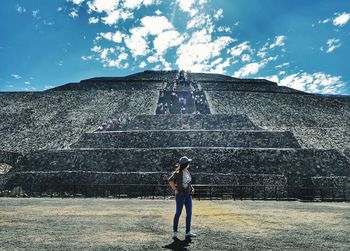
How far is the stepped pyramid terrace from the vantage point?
16.8 metres

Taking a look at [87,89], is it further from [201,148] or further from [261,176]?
[261,176]

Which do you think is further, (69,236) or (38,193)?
(38,193)

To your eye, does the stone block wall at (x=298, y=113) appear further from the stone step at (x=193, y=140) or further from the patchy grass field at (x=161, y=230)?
the patchy grass field at (x=161, y=230)

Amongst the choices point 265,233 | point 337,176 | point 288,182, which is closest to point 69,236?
point 265,233

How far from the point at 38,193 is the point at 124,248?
12742mm

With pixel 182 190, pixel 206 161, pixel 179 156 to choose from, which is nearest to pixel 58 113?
pixel 179 156

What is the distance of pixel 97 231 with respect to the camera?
700 centimetres

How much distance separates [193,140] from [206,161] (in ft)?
9.13

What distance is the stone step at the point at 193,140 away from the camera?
20.6 metres

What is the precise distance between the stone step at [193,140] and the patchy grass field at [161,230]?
10.4 meters

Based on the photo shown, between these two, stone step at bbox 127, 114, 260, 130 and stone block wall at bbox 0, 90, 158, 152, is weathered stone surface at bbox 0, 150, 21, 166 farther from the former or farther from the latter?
stone step at bbox 127, 114, 260, 130

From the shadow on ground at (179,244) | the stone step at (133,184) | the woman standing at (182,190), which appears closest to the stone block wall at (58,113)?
the stone step at (133,184)

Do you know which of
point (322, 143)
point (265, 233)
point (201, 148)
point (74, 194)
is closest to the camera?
point (265, 233)

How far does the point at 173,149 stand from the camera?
1884 centimetres
